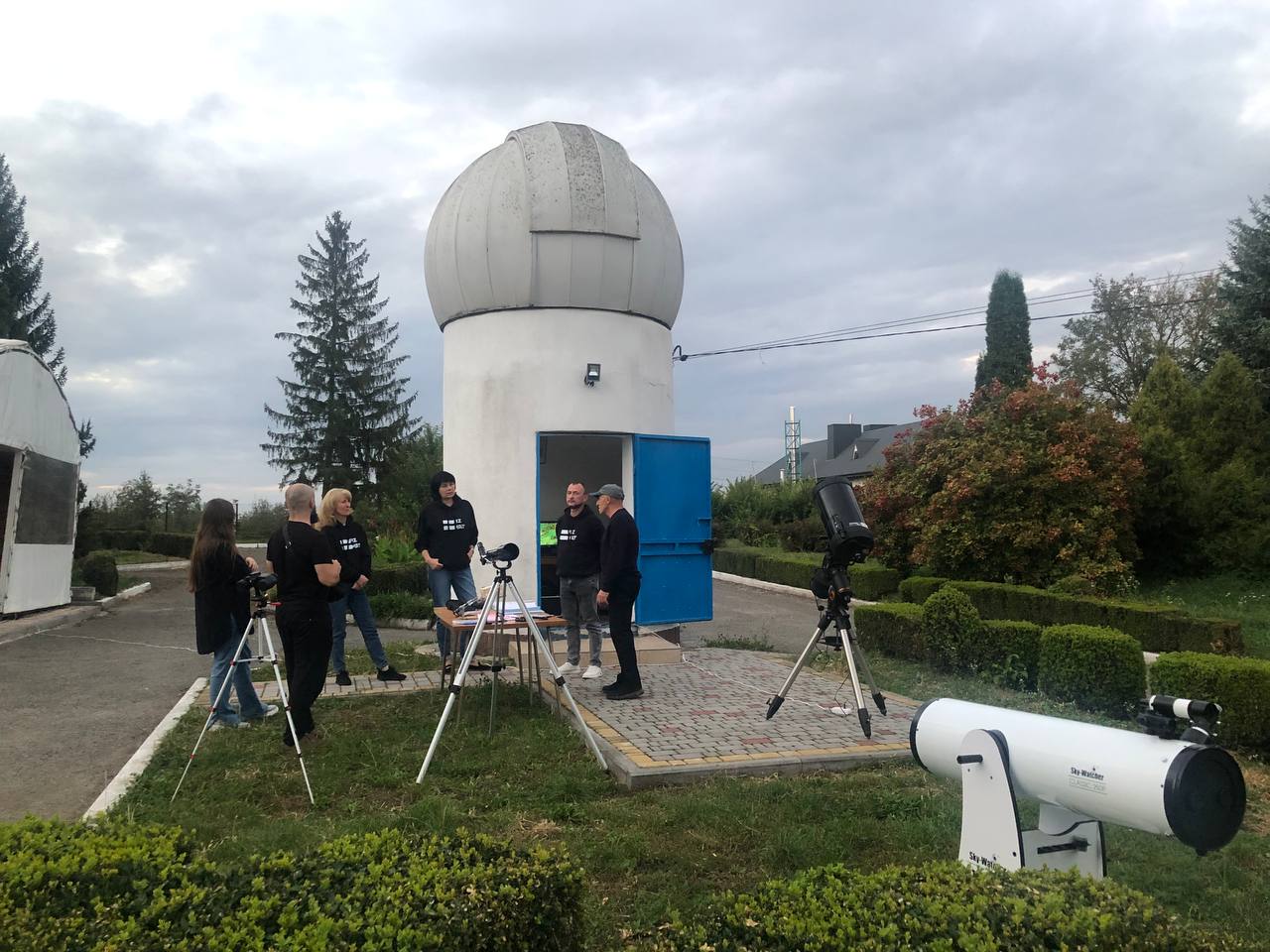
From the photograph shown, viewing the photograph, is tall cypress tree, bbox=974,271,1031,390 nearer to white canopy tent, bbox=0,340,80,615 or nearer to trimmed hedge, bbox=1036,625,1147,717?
trimmed hedge, bbox=1036,625,1147,717

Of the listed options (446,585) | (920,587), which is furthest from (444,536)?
(920,587)

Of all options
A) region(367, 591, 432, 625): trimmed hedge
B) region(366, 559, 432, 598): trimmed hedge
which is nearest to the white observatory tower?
region(367, 591, 432, 625): trimmed hedge

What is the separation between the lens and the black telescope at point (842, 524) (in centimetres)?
616

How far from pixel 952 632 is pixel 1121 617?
2143 millimetres

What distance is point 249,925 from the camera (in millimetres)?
2201

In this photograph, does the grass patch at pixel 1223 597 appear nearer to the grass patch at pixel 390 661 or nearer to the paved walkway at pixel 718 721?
the paved walkway at pixel 718 721

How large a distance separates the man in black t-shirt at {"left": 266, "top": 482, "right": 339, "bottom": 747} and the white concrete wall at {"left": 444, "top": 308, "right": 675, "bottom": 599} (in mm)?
4508

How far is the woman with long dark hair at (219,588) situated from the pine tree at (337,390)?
3140 centimetres

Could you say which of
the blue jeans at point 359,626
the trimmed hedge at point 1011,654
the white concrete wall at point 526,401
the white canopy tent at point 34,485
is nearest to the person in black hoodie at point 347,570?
the blue jeans at point 359,626

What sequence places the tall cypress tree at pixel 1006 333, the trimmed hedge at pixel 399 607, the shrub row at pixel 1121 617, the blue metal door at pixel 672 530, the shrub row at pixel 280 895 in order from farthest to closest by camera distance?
1. the tall cypress tree at pixel 1006 333
2. the trimmed hedge at pixel 399 607
3. the blue metal door at pixel 672 530
4. the shrub row at pixel 1121 617
5. the shrub row at pixel 280 895

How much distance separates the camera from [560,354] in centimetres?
1059

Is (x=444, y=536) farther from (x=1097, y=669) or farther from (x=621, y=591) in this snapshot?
(x=1097, y=669)

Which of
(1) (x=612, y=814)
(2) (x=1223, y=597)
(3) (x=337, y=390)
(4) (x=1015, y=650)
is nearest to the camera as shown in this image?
(1) (x=612, y=814)

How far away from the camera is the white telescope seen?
2740mm
